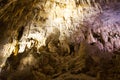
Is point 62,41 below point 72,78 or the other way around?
the other way around

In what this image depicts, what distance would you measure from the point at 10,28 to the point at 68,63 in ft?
6.62

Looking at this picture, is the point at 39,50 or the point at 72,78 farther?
the point at 39,50

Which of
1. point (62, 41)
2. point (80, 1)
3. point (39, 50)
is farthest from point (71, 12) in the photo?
point (39, 50)

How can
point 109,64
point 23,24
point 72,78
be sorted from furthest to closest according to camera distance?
point 23,24
point 109,64
point 72,78

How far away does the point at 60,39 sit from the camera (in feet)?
20.1

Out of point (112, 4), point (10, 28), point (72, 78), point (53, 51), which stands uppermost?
point (112, 4)

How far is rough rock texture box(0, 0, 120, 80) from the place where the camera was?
5.39 metres

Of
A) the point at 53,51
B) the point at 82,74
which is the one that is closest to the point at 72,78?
the point at 82,74

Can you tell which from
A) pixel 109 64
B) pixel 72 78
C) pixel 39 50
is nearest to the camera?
pixel 72 78

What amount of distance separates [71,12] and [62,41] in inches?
36.0

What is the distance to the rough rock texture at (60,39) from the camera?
5.39m

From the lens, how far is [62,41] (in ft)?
20.0

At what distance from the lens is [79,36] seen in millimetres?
6160

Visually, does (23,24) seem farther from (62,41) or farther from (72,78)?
(72,78)
